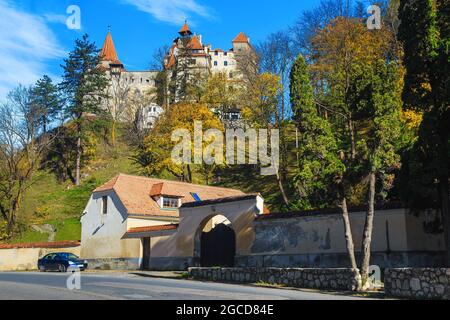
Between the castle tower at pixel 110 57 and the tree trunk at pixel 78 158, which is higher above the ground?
the castle tower at pixel 110 57

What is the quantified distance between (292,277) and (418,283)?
5673 millimetres

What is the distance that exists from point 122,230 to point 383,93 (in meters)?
22.1

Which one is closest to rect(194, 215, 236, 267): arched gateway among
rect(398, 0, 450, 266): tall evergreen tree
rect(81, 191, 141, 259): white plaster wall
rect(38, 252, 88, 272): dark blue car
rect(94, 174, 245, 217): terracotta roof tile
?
rect(81, 191, 141, 259): white plaster wall

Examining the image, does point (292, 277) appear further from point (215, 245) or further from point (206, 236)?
point (206, 236)

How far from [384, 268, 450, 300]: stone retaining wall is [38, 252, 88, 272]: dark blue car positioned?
22.3m

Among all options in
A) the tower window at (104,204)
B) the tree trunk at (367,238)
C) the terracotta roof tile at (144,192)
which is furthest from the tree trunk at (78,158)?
the tree trunk at (367,238)

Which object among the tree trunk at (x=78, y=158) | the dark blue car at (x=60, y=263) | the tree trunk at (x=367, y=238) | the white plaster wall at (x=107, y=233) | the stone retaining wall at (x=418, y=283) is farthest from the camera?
the tree trunk at (x=78, y=158)

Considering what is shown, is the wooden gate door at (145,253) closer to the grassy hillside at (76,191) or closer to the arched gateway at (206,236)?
the arched gateway at (206,236)

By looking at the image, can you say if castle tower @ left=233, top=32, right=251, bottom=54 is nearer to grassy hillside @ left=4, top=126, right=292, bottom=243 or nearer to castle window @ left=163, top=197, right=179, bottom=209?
grassy hillside @ left=4, top=126, right=292, bottom=243

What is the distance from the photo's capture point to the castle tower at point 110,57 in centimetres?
11607

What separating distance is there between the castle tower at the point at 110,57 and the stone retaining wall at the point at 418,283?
340 feet

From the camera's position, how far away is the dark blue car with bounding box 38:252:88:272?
32.3 m
